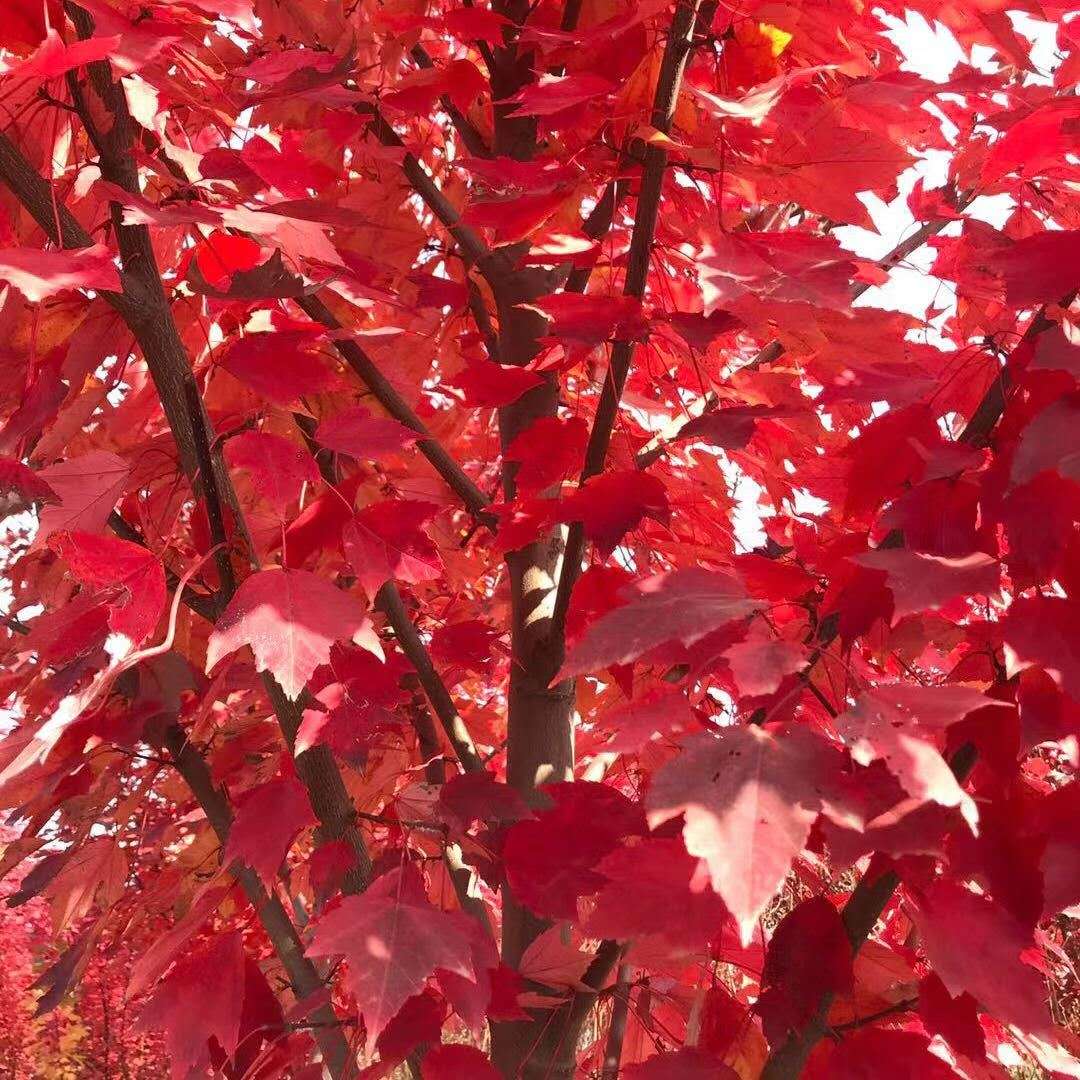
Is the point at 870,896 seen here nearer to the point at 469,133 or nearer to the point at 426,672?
the point at 426,672

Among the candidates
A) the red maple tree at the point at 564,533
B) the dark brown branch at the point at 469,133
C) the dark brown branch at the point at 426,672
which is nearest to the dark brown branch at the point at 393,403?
the red maple tree at the point at 564,533

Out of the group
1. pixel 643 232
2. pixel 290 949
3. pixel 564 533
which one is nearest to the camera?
pixel 643 232

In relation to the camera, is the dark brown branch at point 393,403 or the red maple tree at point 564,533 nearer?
the red maple tree at point 564,533

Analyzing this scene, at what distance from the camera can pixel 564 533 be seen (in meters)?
1.14

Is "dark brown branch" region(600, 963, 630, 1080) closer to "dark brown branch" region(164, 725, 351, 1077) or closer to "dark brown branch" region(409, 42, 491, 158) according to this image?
"dark brown branch" region(164, 725, 351, 1077)

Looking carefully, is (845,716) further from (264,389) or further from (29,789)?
(29,789)

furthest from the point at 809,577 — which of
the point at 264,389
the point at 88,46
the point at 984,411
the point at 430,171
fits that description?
the point at 430,171

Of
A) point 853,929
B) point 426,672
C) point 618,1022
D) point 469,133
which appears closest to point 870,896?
point 853,929

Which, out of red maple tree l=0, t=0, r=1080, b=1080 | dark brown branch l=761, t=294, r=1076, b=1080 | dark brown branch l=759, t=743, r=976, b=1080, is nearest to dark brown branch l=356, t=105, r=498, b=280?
red maple tree l=0, t=0, r=1080, b=1080

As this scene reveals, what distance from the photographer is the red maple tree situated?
0.55 m

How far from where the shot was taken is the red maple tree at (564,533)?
55cm

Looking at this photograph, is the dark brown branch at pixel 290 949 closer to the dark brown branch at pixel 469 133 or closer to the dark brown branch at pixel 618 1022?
the dark brown branch at pixel 618 1022

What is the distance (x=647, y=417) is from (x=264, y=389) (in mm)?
634

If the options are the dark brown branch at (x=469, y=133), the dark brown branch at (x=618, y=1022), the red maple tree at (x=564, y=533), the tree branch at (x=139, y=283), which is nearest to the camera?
the red maple tree at (x=564, y=533)
